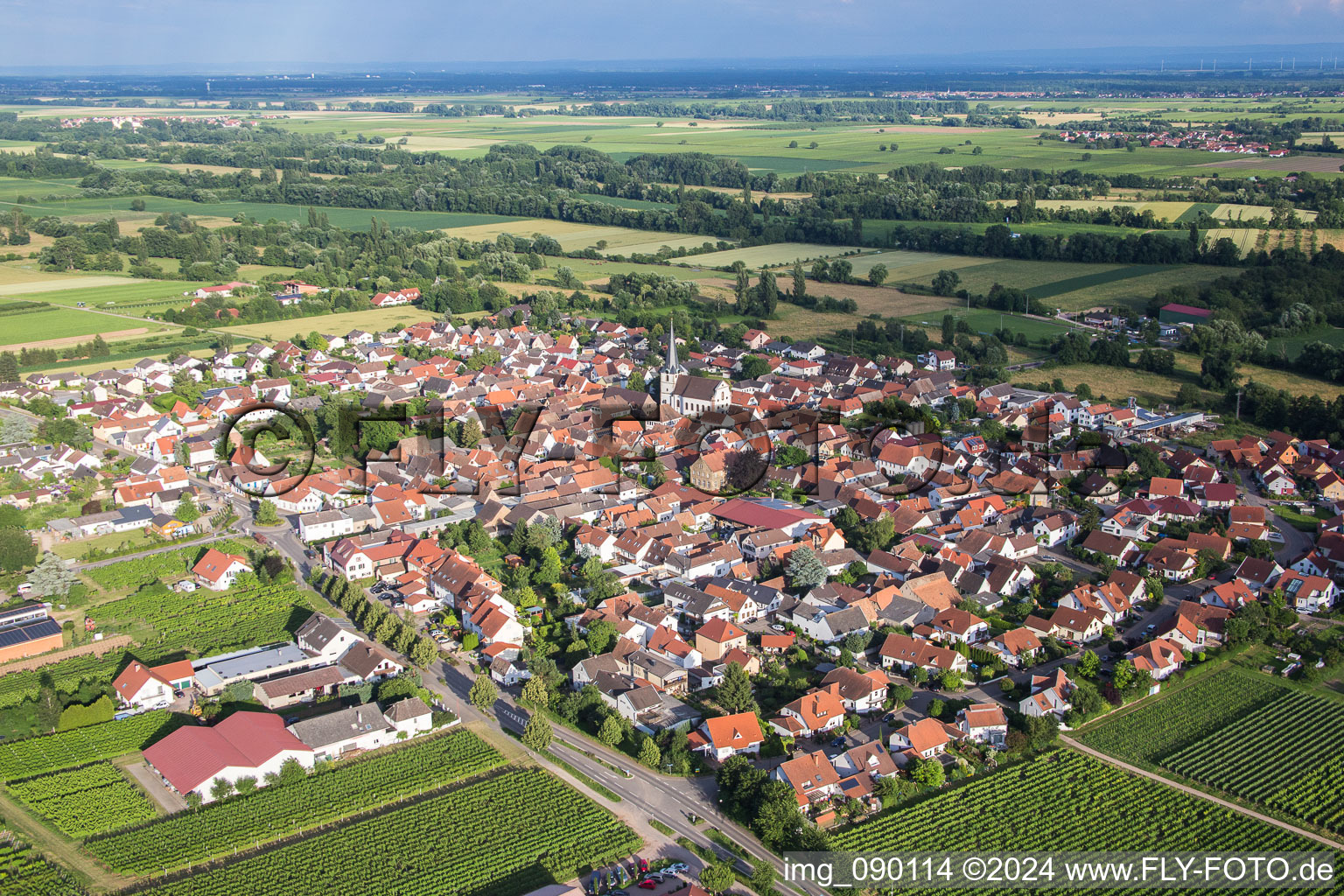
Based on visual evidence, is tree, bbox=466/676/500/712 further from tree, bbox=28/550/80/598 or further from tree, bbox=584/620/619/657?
tree, bbox=28/550/80/598

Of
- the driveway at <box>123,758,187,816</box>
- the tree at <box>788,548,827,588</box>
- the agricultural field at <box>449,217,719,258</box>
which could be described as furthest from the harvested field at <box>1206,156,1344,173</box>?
the driveway at <box>123,758,187,816</box>

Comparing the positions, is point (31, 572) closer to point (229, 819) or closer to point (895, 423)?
point (229, 819)

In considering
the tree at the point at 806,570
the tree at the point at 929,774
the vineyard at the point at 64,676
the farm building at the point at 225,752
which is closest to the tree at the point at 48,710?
the vineyard at the point at 64,676

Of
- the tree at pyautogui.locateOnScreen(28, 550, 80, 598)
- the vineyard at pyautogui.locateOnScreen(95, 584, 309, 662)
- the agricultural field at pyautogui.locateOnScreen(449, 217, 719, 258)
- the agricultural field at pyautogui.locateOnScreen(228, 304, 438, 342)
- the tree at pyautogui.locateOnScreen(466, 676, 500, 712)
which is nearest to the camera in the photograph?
the tree at pyautogui.locateOnScreen(466, 676, 500, 712)

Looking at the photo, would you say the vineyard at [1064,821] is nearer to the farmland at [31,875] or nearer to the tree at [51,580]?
the farmland at [31,875]

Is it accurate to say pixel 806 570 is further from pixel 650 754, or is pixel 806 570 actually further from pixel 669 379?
A: pixel 669 379

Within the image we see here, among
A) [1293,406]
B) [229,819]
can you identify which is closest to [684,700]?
[229,819]
